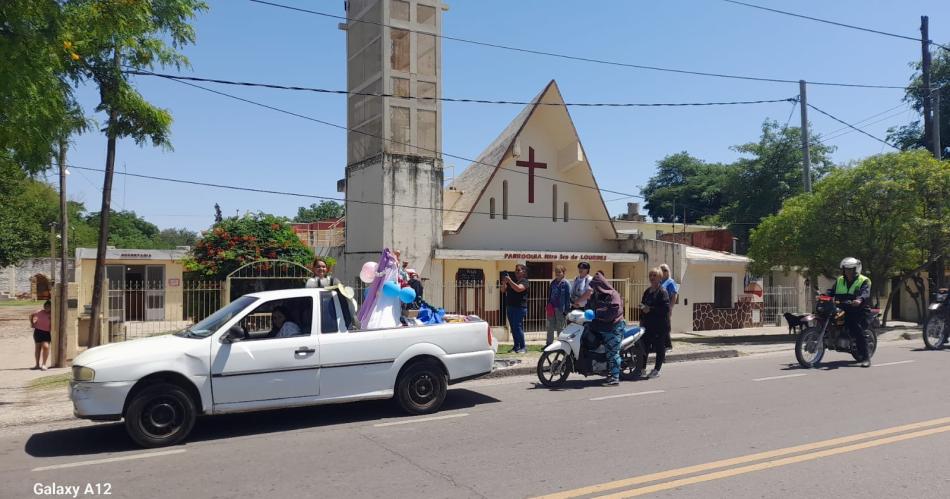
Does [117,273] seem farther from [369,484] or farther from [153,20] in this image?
[369,484]

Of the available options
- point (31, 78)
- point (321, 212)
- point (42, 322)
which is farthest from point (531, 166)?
point (321, 212)

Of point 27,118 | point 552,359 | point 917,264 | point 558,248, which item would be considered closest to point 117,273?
point 558,248

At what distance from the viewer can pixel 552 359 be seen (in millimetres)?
10570

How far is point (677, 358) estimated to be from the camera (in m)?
13.8

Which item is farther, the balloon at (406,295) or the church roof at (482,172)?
the church roof at (482,172)

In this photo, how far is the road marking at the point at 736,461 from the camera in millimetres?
5375

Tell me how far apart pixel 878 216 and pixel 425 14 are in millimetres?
14915

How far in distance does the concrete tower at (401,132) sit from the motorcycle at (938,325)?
43.2 ft

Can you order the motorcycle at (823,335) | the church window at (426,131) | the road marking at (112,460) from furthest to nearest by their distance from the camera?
the church window at (426,131), the motorcycle at (823,335), the road marking at (112,460)

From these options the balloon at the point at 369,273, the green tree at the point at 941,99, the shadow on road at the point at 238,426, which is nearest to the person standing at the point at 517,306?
the shadow on road at the point at 238,426

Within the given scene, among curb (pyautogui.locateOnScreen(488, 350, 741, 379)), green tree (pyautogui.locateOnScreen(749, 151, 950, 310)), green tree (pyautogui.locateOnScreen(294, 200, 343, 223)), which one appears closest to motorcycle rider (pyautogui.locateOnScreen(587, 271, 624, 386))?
curb (pyautogui.locateOnScreen(488, 350, 741, 379))

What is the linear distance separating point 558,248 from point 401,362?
683 inches

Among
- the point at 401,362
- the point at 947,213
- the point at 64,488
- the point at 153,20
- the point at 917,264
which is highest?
the point at 153,20

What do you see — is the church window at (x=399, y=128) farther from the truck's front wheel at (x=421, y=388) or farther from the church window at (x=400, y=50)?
the truck's front wheel at (x=421, y=388)
